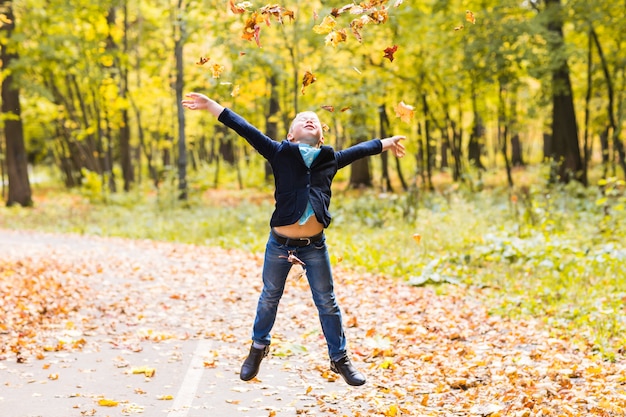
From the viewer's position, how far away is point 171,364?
6930 mm

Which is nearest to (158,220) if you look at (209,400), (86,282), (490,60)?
(86,282)

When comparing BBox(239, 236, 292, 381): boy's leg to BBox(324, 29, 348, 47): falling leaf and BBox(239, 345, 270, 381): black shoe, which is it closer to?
BBox(239, 345, 270, 381): black shoe

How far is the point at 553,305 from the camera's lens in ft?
29.4

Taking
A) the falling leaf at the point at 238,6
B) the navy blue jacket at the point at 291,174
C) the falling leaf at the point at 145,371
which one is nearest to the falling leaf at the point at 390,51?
the navy blue jacket at the point at 291,174

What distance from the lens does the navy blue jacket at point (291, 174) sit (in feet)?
15.6

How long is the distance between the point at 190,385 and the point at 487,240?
8.05 m

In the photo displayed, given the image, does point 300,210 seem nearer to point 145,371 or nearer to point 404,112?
point 404,112

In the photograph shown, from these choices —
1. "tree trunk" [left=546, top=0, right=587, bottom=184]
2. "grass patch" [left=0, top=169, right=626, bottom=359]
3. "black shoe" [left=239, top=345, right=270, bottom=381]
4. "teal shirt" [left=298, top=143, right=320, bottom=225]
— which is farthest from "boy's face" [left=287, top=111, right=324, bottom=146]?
"tree trunk" [left=546, top=0, right=587, bottom=184]

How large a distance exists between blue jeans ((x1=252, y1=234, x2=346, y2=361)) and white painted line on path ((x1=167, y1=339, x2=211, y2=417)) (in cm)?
95

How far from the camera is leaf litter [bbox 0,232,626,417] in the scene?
5.73 m

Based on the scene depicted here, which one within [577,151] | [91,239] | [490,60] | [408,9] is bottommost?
[91,239]

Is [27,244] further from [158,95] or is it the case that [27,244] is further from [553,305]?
[158,95]

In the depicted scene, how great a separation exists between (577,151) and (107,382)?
1872 centimetres

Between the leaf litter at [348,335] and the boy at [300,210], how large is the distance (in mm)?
809
